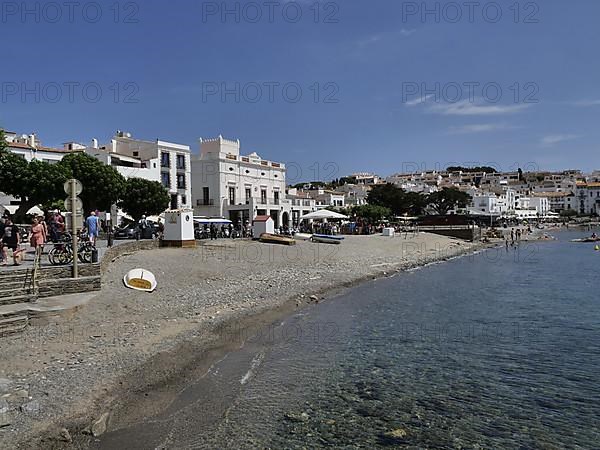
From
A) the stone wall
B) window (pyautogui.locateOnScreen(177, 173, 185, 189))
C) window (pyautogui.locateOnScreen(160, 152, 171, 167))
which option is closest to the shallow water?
the stone wall

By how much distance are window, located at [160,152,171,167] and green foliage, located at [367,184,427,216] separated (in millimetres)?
54967

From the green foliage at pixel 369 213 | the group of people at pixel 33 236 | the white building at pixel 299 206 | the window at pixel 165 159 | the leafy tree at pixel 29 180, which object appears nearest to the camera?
the group of people at pixel 33 236

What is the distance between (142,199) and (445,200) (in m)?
84.1

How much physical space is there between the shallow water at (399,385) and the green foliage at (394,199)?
8476 cm

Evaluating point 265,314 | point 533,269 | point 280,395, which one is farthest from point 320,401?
point 533,269

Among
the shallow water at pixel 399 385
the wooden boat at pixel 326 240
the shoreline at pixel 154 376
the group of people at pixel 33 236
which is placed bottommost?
the shallow water at pixel 399 385

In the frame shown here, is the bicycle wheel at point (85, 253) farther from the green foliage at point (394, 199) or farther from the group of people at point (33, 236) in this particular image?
the green foliage at point (394, 199)

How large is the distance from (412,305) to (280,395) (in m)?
11.9

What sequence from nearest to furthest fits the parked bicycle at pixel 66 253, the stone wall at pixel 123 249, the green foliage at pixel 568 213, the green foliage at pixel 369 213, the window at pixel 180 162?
the parked bicycle at pixel 66 253 < the stone wall at pixel 123 249 < the window at pixel 180 162 < the green foliage at pixel 369 213 < the green foliage at pixel 568 213

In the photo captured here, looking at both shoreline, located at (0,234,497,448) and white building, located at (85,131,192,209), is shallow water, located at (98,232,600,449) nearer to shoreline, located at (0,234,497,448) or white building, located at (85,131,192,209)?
shoreline, located at (0,234,497,448)

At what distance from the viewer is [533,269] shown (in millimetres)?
38500

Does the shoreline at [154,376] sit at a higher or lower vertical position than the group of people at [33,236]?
lower

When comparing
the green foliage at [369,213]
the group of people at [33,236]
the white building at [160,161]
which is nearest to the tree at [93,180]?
the white building at [160,161]

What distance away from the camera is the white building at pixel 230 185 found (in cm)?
5788
